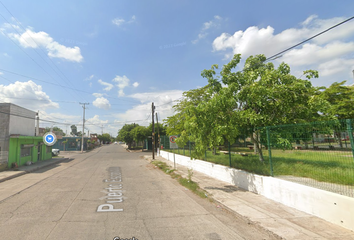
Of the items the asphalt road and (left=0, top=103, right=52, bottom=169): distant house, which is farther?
(left=0, top=103, right=52, bottom=169): distant house

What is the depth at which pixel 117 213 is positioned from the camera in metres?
5.62

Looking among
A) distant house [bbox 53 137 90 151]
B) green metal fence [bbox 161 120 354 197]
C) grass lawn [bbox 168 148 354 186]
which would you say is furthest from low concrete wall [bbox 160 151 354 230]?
distant house [bbox 53 137 90 151]

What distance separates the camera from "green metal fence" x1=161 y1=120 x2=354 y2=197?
4951mm

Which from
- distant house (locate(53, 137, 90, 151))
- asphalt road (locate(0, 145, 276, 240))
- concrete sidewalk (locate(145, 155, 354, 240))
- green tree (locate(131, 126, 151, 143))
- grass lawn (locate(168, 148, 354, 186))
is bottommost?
concrete sidewalk (locate(145, 155, 354, 240))

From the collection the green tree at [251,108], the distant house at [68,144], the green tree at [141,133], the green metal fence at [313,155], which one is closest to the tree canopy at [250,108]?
the green tree at [251,108]

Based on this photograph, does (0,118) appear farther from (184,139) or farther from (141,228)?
(141,228)

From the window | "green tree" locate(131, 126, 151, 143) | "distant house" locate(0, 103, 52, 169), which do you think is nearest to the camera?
"distant house" locate(0, 103, 52, 169)

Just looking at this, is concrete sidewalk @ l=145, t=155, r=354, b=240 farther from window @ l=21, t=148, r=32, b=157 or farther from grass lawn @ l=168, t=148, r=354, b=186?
window @ l=21, t=148, r=32, b=157

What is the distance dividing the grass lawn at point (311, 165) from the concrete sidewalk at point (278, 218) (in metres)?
1.11

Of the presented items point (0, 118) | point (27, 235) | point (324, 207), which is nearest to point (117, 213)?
point (27, 235)

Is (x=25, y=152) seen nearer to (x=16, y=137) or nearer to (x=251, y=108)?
(x=16, y=137)

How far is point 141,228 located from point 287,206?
449 cm

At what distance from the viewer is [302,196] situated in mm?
5633

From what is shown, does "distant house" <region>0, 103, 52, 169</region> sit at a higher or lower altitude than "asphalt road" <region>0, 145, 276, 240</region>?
higher
